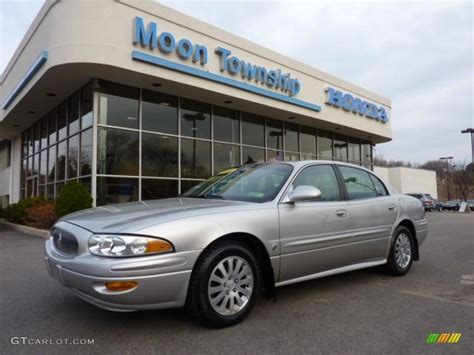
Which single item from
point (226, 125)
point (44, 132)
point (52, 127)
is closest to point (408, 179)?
point (226, 125)

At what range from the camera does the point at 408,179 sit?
48500mm

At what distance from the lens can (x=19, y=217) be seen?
13906mm

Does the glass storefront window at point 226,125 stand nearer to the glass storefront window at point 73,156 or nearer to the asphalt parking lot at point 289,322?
the glass storefront window at point 73,156

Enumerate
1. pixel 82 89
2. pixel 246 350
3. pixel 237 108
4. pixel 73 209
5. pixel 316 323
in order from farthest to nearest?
1. pixel 237 108
2. pixel 82 89
3. pixel 73 209
4. pixel 316 323
5. pixel 246 350

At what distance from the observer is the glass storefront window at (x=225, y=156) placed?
15.2 m

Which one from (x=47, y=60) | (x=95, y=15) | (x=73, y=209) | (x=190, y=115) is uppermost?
(x=95, y=15)

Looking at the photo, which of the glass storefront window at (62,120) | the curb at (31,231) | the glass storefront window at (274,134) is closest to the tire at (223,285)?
the curb at (31,231)

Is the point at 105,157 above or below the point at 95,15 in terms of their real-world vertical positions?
Result: below

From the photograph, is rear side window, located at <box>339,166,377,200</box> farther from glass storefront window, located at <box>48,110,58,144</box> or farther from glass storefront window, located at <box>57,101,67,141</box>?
glass storefront window, located at <box>48,110,58,144</box>

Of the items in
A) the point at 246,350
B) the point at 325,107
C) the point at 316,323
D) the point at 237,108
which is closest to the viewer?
the point at 246,350

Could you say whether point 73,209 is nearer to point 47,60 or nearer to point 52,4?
point 47,60

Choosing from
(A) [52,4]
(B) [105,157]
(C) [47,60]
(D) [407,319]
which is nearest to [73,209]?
(B) [105,157]

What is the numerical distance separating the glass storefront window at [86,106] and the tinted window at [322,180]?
31.6 feet

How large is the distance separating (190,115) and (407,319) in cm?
1190
